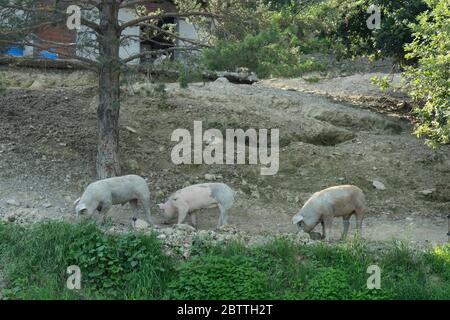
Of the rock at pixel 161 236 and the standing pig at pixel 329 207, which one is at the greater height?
the standing pig at pixel 329 207

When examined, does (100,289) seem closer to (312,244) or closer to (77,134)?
(312,244)

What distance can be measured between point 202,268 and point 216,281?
0.25m

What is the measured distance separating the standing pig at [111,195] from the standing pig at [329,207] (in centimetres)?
250

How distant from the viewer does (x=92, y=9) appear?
13.9 meters

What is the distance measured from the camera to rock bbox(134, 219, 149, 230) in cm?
1099

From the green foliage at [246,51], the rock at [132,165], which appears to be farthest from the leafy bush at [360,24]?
the rock at [132,165]

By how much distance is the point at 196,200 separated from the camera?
40.0 ft

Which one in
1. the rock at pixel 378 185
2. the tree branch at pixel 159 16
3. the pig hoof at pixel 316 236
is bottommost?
the pig hoof at pixel 316 236

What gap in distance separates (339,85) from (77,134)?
9.84m

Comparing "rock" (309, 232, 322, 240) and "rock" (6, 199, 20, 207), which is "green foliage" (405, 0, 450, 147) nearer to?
"rock" (309, 232, 322, 240)

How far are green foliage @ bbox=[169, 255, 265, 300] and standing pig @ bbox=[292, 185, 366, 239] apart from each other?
226 centimetres

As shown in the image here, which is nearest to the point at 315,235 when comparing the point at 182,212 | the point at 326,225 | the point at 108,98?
the point at 326,225

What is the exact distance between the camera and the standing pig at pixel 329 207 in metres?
11.6

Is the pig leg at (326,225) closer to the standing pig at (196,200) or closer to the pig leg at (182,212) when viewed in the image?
the standing pig at (196,200)
